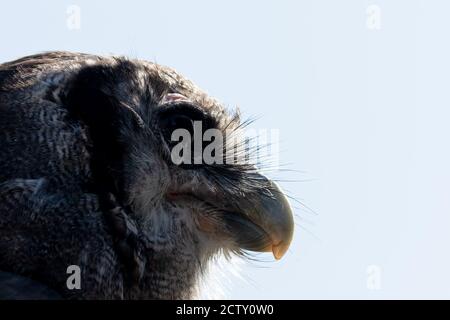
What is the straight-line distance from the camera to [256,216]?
7.45m

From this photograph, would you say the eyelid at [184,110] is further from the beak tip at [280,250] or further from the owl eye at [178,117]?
the beak tip at [280,250]

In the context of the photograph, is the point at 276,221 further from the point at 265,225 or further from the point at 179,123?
the point at 179,123

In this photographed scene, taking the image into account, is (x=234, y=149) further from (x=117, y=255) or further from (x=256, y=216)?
(x=117, y=255)

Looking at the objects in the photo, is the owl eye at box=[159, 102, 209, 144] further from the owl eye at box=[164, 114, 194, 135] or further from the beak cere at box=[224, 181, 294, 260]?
the beak cere at box=[224, 181, 294, 260]

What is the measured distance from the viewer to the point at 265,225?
7.36m

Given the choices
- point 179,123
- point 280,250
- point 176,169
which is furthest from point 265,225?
point 179,123

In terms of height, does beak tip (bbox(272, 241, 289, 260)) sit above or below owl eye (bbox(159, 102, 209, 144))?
below

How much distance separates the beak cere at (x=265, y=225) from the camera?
7.37 metres

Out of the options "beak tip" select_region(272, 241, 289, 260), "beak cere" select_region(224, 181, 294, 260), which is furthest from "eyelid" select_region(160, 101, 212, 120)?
"beak tip" select_region(272, 241, 289, 260)

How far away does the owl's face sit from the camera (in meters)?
6.88

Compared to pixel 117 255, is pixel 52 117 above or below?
A: above
